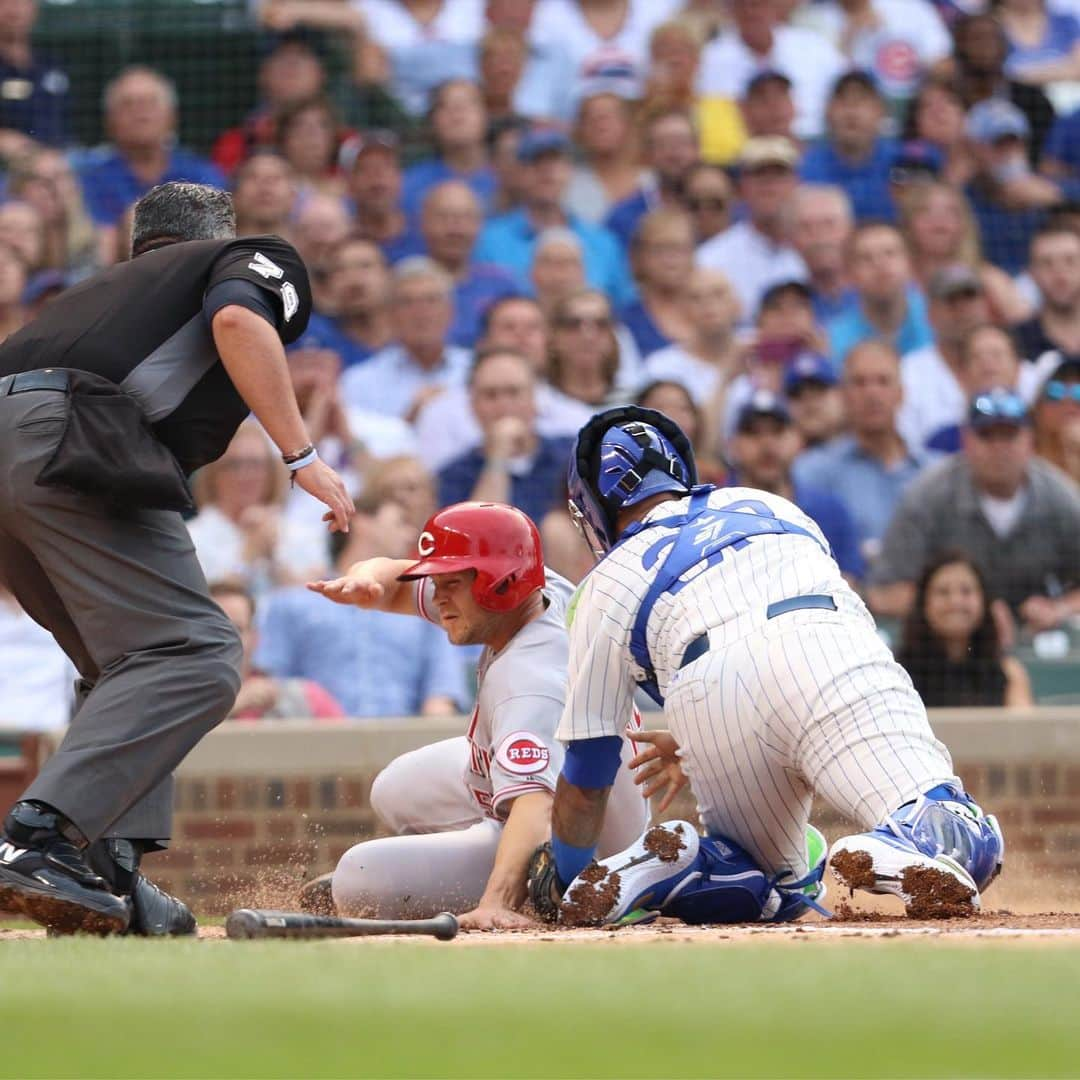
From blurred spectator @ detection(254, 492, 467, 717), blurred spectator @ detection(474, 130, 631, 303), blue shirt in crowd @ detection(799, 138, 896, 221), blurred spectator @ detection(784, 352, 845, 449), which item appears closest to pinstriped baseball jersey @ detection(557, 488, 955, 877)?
blurred spectator @ detection(254, 492, 467, 717)

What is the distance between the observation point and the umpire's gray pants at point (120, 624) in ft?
14.5

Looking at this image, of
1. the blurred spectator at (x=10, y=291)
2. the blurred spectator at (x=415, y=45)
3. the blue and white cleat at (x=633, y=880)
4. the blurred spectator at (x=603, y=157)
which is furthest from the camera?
the blurred spectator at (x=415, y=45)

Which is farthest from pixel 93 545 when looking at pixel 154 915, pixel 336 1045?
pixel 336 1045

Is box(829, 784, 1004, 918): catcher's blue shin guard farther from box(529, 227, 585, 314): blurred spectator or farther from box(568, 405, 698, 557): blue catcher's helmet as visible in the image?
box(529, 227, 585, 314): blurred spectator

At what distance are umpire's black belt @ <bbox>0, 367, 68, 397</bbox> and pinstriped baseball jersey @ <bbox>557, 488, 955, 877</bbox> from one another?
4.61ft

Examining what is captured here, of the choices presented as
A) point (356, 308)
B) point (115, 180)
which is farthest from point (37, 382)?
point (115, 180)

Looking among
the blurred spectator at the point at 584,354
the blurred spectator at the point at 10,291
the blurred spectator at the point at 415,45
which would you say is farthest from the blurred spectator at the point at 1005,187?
the blurred spectator at the point at 10,291

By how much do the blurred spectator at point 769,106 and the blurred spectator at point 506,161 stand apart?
4.45ft

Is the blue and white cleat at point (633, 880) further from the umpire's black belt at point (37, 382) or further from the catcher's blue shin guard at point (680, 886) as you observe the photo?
the umpire's black belt at point (37, 382)

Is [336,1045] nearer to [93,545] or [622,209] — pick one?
[93,545]

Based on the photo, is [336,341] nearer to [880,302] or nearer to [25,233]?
[25,233]

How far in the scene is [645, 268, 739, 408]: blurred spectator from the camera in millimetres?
10234

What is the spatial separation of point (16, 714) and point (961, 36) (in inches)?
282

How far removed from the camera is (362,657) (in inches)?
338
